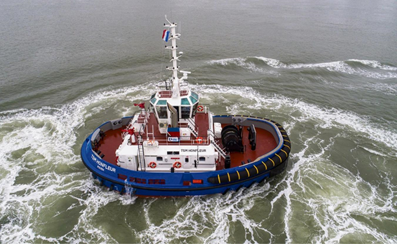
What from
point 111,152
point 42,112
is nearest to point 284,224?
point 111,152

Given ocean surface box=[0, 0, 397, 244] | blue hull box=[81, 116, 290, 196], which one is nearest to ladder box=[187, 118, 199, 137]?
blue hull box=[81, 116, 290, 196]

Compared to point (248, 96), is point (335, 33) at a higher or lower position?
higher

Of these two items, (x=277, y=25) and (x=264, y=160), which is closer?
(x=264, y=160)

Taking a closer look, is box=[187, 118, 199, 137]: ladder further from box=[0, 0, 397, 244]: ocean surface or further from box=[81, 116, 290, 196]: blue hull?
box=[0, 0, 397, 244]: ocean surface

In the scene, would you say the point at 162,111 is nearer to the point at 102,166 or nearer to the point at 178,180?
the point at 178,180

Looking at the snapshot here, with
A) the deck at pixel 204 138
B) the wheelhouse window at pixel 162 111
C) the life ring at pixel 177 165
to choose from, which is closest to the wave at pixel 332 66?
the deck at pixel 204 138

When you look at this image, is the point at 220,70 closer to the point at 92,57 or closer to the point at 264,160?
the point at 92,57

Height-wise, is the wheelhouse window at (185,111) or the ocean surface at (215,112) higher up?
the wheelhouse window at (185,111)

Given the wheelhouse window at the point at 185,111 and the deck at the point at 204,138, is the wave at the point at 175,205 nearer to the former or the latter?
the deck at the point at 204,138

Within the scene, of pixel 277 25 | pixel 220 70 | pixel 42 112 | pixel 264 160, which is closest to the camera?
pixel 264 160
